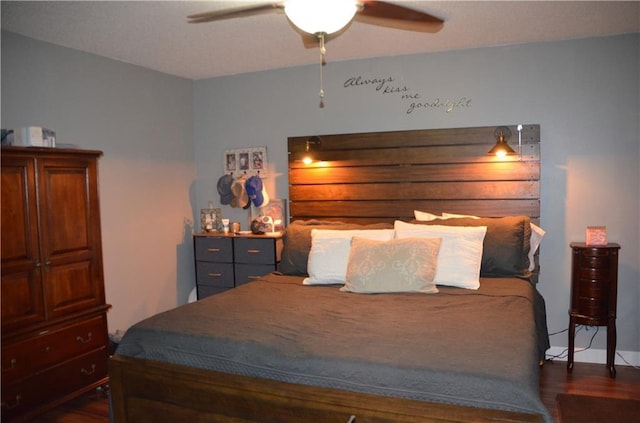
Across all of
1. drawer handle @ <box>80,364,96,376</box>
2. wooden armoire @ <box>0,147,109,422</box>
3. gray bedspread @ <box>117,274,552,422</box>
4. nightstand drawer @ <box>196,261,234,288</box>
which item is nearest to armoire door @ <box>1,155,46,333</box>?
A: wooden armoire @ <box>0,147,109,422</box>

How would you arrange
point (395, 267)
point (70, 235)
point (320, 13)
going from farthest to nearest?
point (70, 235) < point (395, 267) < point (320, 13)

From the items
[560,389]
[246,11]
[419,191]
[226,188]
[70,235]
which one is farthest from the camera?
[226,188]

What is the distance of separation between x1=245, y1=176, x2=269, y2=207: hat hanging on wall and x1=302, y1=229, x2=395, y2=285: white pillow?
1022mm

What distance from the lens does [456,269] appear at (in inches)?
116

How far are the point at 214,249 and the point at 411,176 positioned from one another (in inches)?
69.6

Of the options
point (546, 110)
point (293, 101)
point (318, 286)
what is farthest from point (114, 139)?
point (546, 110)

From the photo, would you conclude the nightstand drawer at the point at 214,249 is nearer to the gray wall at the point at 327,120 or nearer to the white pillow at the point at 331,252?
the gray wall at the point at 327,120

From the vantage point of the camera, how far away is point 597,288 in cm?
323

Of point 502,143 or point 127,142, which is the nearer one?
point 502,143

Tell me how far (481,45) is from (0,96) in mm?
3260

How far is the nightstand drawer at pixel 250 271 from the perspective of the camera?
3955 mm

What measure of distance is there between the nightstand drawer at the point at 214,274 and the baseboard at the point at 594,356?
259 centimetres

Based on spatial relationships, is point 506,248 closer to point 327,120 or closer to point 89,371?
point 327,120

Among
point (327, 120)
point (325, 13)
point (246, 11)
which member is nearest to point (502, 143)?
point (327, 120)
